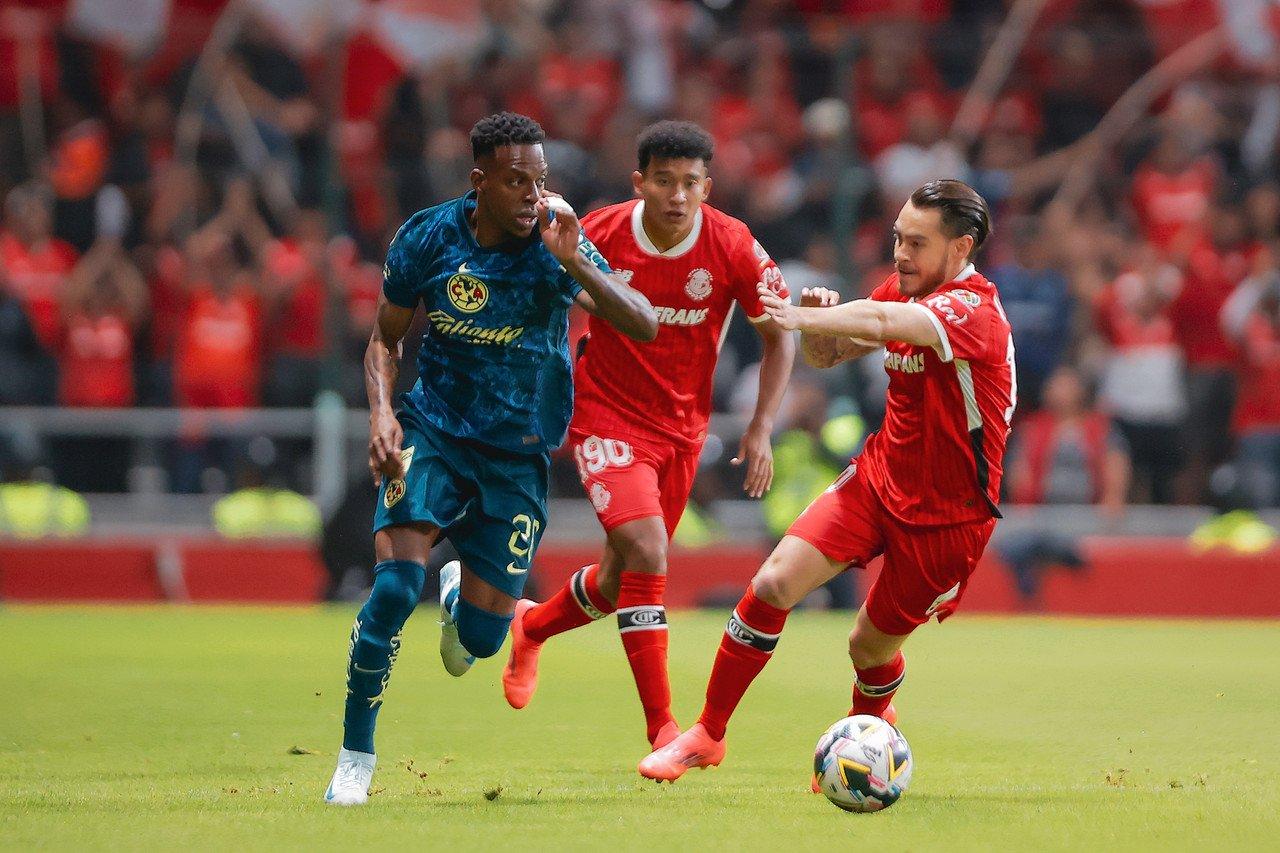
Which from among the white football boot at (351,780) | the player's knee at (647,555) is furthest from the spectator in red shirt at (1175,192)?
the white football boot at (351,780)

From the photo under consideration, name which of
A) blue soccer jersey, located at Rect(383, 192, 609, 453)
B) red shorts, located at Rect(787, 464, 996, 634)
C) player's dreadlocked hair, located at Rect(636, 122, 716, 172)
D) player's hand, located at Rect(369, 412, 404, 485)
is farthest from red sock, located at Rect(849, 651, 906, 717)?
player's dreadlocked hair, located at Rect(636, 122, 716, 172)

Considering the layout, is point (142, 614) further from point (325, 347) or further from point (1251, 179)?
point (1251, 179)

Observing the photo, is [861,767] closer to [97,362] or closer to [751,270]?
[751,270]

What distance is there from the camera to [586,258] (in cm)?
600

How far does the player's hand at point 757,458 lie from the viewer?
23.7 feet

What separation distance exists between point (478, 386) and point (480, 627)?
919mm

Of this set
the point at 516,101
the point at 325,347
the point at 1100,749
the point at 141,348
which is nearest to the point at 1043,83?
the point at 516,101

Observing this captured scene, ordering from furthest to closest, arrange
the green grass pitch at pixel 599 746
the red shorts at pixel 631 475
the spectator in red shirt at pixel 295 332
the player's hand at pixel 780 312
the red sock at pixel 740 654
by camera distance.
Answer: the spectator in red shirt at pixel 295 332 → the red shorts at pixel 631 475 → the red sock at pixel 740 654 → the player's hand at pixel 780 312 → the green grass pitch at pixel 599 746

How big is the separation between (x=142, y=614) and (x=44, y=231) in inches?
123

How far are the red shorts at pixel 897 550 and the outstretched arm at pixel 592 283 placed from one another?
0.93m

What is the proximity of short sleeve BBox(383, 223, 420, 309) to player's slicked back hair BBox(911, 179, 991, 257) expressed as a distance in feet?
5.73

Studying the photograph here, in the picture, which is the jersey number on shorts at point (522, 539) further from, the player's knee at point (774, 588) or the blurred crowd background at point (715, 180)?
the blurred crowd background at point (715, 180)

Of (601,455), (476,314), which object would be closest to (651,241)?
(601,455)

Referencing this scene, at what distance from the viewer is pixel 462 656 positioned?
23.5 ft
